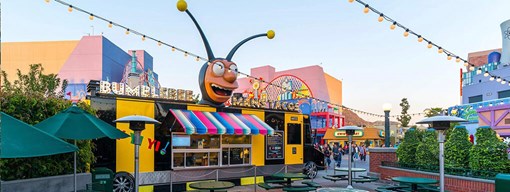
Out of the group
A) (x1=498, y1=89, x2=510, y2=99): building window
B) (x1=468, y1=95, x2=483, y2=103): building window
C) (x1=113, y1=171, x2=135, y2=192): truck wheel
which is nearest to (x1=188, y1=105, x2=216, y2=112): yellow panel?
(x1=113, y1=171, x2=135, y2=192): truck wheel

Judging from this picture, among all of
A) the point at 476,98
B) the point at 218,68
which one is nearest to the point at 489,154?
the point at 218,68

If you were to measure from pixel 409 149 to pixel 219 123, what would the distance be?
6.75 metres

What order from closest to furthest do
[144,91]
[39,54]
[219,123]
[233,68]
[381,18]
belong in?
[381,18]
[144,91]
[219,123]
[233,68]
[39,54]

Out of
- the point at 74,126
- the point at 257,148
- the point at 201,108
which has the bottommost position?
the point at 257,148

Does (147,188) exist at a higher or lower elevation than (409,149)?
lower

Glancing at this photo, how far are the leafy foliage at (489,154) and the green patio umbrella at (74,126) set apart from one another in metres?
9.15

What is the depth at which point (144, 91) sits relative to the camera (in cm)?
1085

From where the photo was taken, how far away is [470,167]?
377 inches

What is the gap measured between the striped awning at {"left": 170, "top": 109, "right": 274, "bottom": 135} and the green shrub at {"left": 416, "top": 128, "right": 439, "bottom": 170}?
5.03 metres

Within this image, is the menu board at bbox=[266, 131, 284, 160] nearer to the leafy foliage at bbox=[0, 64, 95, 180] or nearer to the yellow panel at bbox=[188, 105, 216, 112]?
the yellow panel at bbox=[188, 105, 216, 112]

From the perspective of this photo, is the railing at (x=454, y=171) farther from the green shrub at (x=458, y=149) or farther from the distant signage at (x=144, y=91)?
the distant signage at (x=144, y=91)

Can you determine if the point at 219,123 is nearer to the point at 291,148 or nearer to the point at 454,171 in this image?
the point at 291,148

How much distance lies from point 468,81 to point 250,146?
3439cm

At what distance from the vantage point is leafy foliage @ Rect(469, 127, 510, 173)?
28.8ft
